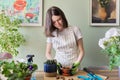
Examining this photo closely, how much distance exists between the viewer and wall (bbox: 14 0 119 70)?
2.36m

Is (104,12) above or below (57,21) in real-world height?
above

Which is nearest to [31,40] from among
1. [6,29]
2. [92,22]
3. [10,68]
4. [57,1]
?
[6,29]

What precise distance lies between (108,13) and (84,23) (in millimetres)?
316

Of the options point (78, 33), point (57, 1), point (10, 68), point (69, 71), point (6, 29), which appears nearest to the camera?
point (10, 68)

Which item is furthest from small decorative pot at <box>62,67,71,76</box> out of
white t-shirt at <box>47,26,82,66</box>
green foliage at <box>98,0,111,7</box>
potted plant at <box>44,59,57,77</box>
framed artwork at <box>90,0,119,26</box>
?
green foliage at <box>98,0,111,7</box>

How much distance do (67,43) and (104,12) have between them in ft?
2.36

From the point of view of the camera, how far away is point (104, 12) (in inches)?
93.9

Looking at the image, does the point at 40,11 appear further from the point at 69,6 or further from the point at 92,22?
the point at 92,22

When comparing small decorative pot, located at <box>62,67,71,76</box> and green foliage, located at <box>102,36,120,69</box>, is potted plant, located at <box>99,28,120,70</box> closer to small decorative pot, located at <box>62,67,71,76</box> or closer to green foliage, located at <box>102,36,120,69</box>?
green foliage, located at <box>102,36,120,69</box>

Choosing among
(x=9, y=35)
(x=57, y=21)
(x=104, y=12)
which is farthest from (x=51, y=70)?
(x=104, y=12)

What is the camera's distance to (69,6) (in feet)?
7.76

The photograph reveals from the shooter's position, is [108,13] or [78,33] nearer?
[78,33]

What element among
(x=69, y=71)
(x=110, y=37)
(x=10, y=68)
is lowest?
(x=69, y=71)

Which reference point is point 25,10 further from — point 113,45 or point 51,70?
point 113,45
